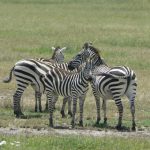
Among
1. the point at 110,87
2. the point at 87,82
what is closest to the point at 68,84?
the point at 87,82

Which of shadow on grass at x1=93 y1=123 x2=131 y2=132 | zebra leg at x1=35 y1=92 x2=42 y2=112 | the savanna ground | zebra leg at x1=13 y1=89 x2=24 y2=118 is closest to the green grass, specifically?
the savanna ground

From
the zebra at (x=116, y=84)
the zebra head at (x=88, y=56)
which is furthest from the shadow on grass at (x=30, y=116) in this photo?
the zebra at (x=116, y=84)

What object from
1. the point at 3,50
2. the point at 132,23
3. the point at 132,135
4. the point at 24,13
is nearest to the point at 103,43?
the point at 3,50

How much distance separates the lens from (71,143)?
41.7 feet

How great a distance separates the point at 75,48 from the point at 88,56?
685 inches

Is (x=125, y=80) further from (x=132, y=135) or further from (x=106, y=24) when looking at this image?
(x=106, y=24)

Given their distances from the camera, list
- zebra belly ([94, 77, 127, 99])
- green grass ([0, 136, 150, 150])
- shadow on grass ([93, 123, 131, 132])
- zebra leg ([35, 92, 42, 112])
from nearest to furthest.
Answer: green grass ([0, 136, 150, 150])
shadow on grass ([93, 123, 131, 132])
zebra belly ([94, 77, 127, 99])
zebra leg ([35, 92, 42, 112])

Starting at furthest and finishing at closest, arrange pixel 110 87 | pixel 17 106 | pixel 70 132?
pixel 17 106, pixel 110 87, pixel 70 132

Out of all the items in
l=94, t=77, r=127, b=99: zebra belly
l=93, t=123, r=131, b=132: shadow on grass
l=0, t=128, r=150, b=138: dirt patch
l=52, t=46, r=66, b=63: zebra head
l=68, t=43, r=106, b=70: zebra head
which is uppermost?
l=52, t=46, r=66, b=63: zebra head

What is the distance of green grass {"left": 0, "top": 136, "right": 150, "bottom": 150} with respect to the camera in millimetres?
12383

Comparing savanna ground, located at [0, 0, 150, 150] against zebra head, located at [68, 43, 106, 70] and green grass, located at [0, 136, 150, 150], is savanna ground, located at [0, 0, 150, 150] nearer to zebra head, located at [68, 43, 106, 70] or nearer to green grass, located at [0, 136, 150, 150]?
green grass, located at [0, 136, 150, 150]

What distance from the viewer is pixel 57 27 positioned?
155 ft

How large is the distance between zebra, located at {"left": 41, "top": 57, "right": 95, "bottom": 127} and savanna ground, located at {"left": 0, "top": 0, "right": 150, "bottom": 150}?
30.3 inches

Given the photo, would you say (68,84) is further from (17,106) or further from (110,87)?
(17,106)
